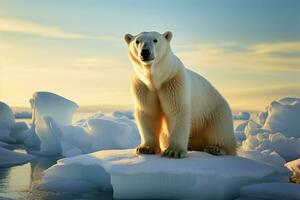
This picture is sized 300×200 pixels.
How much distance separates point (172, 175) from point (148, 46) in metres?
1.57

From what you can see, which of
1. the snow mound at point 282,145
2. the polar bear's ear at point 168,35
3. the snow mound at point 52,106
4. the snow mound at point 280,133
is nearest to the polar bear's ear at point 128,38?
the polar bear's ear at point 168,35

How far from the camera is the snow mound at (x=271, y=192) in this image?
490 centimetres

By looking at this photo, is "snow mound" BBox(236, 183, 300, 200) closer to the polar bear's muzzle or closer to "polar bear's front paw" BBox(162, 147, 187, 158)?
"polar bear's front paw" BBox(162, 147, 187, 158)

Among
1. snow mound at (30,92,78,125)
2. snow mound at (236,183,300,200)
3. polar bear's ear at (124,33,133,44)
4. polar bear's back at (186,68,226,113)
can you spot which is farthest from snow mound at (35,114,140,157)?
snow mound at (236,183,300,200)

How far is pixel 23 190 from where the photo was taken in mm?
5992

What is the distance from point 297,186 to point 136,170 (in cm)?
202

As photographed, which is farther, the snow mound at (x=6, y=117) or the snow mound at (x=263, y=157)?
the snow mound at (x=6, y=117)

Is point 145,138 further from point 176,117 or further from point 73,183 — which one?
point 73,183

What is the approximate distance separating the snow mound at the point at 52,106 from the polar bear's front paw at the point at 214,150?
11.4 m

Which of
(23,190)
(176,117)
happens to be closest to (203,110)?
(176,117)

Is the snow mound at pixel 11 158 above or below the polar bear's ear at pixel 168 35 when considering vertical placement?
below

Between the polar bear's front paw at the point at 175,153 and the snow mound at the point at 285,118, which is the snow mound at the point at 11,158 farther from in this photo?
the snow mound at the point at 285,118

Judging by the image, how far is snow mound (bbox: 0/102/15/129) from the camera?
66.3 ft

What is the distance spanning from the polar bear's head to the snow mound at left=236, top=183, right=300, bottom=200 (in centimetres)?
198
